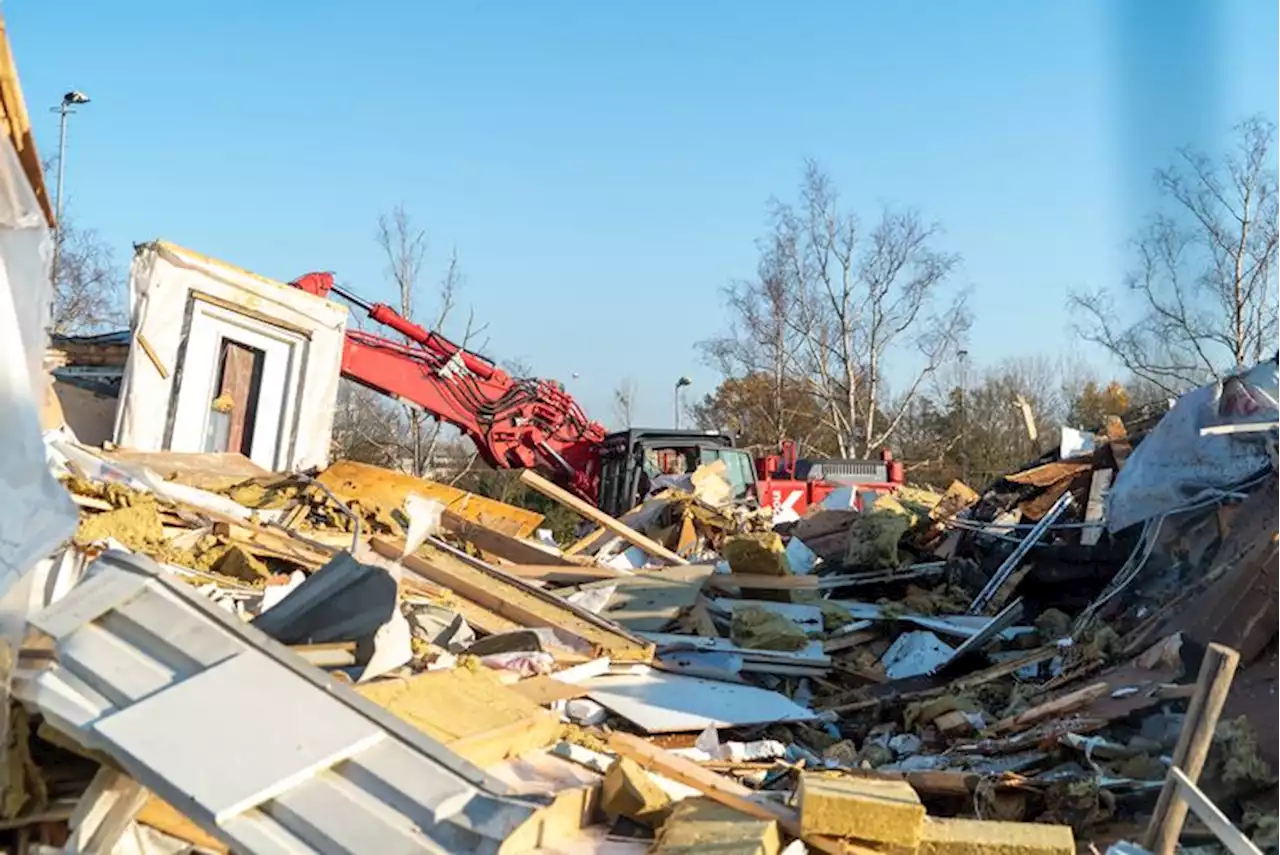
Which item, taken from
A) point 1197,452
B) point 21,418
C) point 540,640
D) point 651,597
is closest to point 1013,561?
point 1197,452

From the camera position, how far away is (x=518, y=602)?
296 inches

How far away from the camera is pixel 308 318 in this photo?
10695mm

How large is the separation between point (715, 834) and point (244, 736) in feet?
4.61

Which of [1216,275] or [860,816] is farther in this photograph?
[1216,275]

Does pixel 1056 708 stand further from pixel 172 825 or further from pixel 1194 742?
pixel 172 825

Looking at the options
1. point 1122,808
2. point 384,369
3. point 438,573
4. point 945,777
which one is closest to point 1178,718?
point 1122,808

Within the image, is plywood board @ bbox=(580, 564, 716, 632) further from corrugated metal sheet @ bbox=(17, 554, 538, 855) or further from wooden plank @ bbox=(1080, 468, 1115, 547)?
corrugated metal sheet @ bbox=(17, 554, 538, 855)

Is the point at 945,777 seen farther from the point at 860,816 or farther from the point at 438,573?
the point at 438,573

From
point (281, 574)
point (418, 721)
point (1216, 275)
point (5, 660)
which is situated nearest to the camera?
point (5, 660)

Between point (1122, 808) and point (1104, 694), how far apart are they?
3.92 ft

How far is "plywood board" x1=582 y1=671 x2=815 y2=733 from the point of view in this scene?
582 centimetres

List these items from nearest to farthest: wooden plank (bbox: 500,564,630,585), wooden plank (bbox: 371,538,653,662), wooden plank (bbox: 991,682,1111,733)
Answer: wooden plank (bbox: 991,682,1111,733) < wooden plank (bbox: 371,538,653,662) < wooden plank (bbox: 500,564,630,585)

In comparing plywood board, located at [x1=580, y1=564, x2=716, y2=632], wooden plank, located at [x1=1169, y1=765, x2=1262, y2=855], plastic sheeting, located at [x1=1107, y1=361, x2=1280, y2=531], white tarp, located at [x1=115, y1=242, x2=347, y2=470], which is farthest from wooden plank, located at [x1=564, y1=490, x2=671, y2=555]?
wooden plank, located at [x1=1169, y1=765, x2=1262, y2=855]

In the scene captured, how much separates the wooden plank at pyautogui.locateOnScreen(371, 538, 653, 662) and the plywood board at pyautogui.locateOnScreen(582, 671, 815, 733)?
365 millimetres
